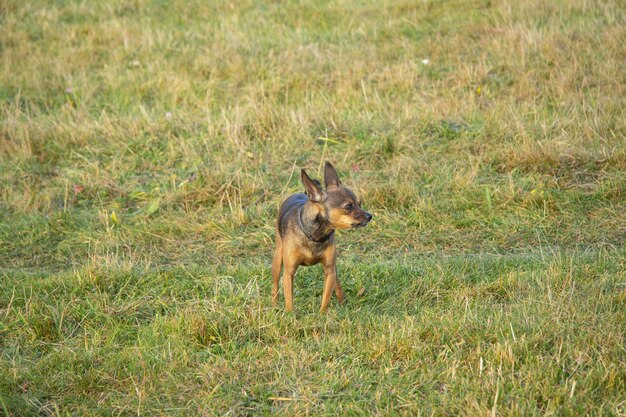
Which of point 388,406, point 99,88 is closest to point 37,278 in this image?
point 388,406

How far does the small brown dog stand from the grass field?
28 centimetres

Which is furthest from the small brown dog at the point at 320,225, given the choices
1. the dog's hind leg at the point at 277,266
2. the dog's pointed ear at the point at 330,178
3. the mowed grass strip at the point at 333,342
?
the mowed grass strip at the point at 333,342

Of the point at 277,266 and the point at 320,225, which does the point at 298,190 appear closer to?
the point at 277,266

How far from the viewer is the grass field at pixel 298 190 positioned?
4438 millimetres

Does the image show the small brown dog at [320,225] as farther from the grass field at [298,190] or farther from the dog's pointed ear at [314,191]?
the grass field at [298,190]

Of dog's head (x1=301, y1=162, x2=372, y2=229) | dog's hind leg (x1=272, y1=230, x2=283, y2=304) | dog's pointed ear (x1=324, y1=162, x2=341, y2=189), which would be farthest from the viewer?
dog's hind leg (x1=272, y1=230, x2=283, y2=304)

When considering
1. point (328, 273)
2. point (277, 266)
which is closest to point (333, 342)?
point (328, 273)

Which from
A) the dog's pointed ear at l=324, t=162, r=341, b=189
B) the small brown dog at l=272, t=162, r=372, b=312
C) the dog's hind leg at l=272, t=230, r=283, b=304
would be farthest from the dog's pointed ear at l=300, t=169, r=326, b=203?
the dog's hind leg at l=272, t=230, r=283, b=304

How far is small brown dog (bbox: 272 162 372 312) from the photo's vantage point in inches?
204

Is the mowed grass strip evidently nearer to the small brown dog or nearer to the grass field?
the grass field

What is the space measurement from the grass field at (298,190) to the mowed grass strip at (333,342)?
17 mm

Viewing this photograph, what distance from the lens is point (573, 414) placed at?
386 centimetres

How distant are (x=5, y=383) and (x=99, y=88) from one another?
6.71 m

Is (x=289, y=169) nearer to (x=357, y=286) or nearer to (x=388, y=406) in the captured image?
(x=357, y=286)
